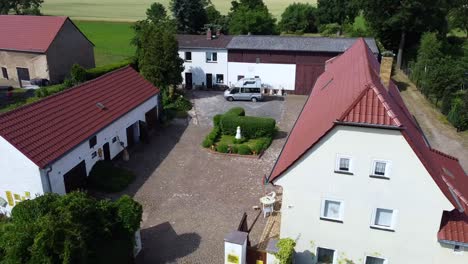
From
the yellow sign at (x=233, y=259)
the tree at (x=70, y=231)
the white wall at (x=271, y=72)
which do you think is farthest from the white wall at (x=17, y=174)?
the white wall at (x=271, y=72)

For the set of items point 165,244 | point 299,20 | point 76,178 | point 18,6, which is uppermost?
point 18,6

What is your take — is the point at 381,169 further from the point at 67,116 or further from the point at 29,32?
the point at 29,32

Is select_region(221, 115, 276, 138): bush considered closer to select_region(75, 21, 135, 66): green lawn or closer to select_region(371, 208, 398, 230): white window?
select_region(371, 208, 398, 230): white window

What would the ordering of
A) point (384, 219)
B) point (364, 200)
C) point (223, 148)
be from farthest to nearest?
point (223, 148)
point (384, 219)
point (364, 200)

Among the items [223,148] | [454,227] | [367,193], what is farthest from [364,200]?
[223,148]

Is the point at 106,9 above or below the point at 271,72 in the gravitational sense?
above
